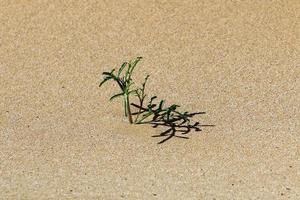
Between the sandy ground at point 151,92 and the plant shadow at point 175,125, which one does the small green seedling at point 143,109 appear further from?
the sandy ground at point 151,92

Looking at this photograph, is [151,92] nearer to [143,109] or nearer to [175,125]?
[143,109]

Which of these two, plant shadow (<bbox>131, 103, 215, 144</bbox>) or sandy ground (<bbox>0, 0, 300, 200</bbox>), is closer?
sandy ground (<bbox>0, 0, 300, 200</bbox>)

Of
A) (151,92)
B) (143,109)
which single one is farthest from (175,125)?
(151,92)

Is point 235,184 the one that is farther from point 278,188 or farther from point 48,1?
point 48,1

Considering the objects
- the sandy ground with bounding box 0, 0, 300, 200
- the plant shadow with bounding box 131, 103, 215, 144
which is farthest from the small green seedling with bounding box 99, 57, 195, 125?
the sandy ground with bounding box 0, 0, 300, 200

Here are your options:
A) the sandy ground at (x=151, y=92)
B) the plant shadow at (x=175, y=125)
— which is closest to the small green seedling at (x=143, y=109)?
the plant shadow at (x=175, y=125)

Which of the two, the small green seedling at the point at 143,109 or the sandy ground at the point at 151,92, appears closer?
the sandy ground at the point at 151,92

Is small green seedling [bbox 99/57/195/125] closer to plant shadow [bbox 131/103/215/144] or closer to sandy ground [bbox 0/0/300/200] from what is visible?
plant shadow [bbox 131/103/215/144]
